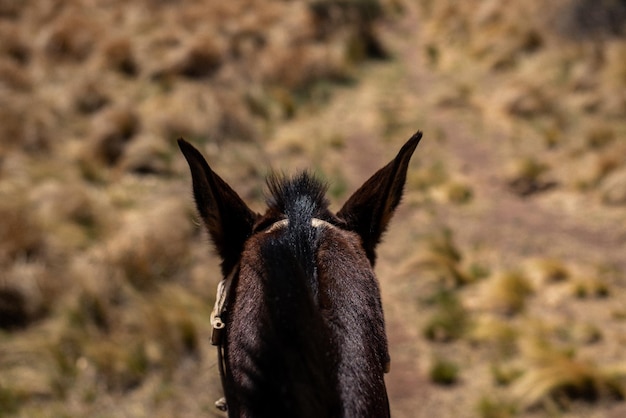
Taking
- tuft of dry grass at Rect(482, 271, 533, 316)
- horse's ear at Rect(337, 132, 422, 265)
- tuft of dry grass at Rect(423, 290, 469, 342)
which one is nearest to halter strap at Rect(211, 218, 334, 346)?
horse's ear at Rect(337, 132, 422, 265)

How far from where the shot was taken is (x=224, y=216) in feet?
5.35

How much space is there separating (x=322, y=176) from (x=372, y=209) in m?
6.17

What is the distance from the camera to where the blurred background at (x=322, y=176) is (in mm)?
4652

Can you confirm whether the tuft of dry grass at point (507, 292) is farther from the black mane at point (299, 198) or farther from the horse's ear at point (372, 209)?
the black mane at point (299, 198)

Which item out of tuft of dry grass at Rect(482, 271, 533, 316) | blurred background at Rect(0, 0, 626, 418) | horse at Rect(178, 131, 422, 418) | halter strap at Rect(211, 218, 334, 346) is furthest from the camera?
tuft of dry grass at Rect(482, 271, 533, 316)

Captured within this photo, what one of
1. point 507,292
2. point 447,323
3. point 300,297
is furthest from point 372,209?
point 507,292

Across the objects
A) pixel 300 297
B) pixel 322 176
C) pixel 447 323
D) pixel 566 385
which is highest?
pixel 322 176

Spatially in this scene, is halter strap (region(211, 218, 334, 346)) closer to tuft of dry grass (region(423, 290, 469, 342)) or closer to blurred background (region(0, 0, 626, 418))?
blurred background (region(0, 0, 626, 418))

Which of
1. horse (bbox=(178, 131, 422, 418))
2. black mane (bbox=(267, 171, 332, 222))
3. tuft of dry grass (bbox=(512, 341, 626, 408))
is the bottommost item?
horse (bbox=(178, 131, 422, 418))

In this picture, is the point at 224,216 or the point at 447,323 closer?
the point at 224,216

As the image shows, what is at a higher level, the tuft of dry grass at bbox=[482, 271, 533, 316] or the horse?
the tuft of dry grass at bbox=[482, 271, 533, 316]

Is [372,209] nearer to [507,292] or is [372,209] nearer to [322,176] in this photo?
[507,292]

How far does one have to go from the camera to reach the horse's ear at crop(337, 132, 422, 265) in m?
1.77

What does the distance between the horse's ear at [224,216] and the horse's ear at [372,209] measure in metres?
0.32
